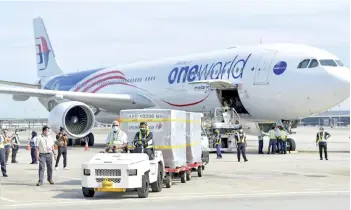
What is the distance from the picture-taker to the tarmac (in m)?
11.2

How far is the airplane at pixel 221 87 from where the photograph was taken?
24.9 metres

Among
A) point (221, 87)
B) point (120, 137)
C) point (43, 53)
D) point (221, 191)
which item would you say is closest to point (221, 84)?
point (221, 87)

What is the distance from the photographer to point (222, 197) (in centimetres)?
1227

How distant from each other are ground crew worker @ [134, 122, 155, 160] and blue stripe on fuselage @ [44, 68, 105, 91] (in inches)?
933

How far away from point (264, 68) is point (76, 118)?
1015 centimetres

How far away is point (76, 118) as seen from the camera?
1211 inches

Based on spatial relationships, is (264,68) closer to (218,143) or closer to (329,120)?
(218,143)

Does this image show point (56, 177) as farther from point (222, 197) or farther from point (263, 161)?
point (263, 161)

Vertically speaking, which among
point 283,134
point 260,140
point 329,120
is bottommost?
point 260,140

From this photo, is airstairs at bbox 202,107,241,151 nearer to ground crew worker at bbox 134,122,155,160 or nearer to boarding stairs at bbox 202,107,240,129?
boarding stairs at bbox 202,107,240,129

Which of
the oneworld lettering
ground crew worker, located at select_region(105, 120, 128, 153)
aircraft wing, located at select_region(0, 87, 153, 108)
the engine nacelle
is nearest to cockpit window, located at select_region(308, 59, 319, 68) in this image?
Result: the oneworld lettering

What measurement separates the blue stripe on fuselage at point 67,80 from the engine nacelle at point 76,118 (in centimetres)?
669

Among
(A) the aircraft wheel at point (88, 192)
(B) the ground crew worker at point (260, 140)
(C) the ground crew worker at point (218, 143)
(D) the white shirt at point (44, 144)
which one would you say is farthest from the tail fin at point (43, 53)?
(A) the aircraft wheel at point (88, 192)

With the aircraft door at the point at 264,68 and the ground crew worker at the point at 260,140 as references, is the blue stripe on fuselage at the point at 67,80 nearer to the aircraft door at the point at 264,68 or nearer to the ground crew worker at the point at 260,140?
the ground crew worker at the point at 260,140
